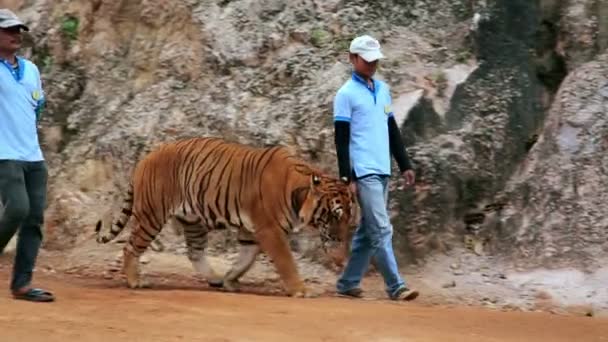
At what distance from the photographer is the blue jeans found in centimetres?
885

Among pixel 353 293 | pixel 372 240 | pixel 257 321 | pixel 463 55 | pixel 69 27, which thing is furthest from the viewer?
pixel 69 27

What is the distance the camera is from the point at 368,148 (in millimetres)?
8859

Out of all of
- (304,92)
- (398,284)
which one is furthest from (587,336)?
(304,92)

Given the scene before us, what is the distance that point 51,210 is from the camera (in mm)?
12000

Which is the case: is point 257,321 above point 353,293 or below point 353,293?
above

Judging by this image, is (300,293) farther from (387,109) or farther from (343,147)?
(387,109)

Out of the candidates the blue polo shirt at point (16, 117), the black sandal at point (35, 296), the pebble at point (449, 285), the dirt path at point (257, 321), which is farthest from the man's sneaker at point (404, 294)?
the blue polo shirt at point (16, 117)

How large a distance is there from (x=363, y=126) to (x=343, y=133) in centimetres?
18

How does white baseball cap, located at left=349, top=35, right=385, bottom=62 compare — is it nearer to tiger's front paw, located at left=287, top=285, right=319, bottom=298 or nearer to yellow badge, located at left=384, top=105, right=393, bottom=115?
yellow badge, located at left=384, top=105, right=393, bottom=115

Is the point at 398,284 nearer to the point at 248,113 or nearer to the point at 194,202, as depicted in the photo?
the point at 194,202

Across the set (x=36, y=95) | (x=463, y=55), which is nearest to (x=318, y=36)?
(x=463, y=55)

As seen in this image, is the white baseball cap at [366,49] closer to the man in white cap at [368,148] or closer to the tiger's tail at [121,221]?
the man in white cap at [368,148]

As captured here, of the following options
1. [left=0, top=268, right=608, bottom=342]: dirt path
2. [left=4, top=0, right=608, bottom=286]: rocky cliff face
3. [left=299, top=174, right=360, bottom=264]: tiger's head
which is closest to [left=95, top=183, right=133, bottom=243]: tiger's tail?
[left=0, top=268, right=608, bottom=342]: dirt path

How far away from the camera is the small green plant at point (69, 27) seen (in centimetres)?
1325
